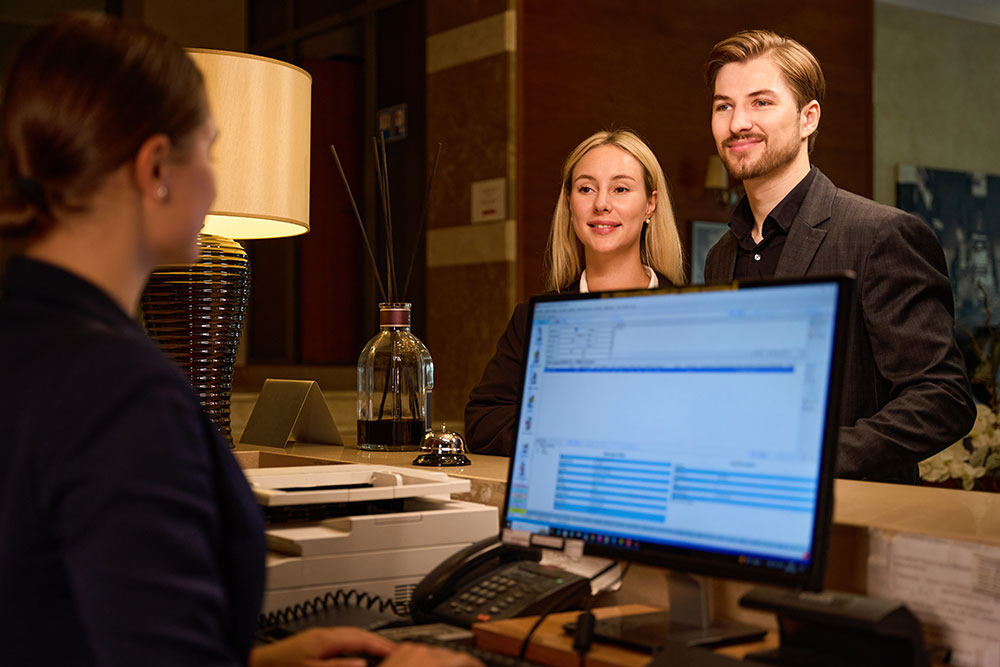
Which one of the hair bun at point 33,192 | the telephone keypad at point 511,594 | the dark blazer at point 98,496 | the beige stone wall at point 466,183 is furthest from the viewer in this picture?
the beige stone wall at point 466,183

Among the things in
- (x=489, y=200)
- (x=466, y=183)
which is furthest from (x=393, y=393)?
(x=466, y=183)

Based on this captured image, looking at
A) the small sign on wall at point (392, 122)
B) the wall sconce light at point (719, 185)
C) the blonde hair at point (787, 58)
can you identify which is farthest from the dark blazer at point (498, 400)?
the small sign on wall at point (392, 122)

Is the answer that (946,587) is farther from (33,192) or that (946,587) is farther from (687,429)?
(33,192)

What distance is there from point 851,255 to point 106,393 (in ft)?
5.30

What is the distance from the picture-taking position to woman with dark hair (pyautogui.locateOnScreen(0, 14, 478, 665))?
811 mm

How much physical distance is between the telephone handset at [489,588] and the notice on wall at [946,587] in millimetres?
390

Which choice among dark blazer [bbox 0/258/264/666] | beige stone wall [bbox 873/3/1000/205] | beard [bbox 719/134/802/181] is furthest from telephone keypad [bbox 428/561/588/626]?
beige stone wall [bbox 873/3/1000/205]

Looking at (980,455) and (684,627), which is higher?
(980,455)

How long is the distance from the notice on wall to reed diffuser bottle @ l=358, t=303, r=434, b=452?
123 centimetres

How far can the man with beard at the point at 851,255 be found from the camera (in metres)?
1.91

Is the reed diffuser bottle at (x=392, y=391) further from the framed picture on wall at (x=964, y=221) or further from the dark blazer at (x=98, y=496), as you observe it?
the framed picture on wall at (x=964, y=221)

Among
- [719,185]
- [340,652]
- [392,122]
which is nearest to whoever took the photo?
[340,652]

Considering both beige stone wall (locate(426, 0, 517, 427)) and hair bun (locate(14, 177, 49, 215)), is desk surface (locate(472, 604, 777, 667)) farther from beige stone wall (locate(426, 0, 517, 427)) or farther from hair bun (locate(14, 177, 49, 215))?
beige stone wall (locate(426, 0, 517, 427))

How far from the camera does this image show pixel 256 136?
7.68 feet
